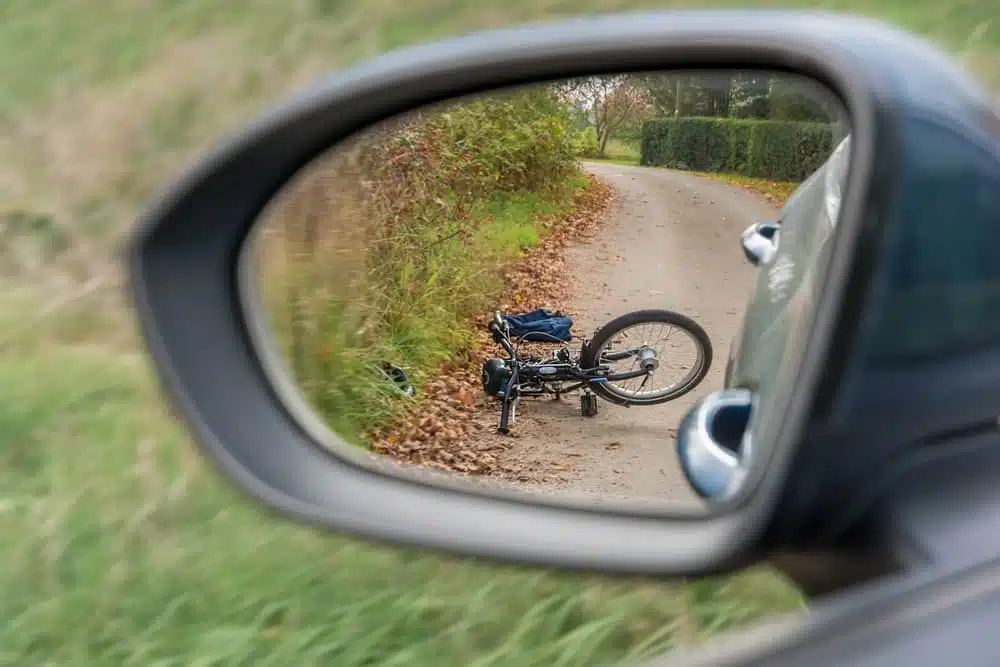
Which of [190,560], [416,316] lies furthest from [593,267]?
[190,560]

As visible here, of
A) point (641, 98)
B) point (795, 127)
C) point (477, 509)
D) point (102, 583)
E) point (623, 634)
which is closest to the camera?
point (795, 127)

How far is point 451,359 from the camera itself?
5.63 feet

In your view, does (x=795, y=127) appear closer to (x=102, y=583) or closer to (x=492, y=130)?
(x=492, y=130)

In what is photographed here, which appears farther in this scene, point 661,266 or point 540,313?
point 540,313

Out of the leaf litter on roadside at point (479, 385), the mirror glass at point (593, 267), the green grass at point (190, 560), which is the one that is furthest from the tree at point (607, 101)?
the green grass at point (190, 560)

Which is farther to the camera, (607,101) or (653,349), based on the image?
(607,101)

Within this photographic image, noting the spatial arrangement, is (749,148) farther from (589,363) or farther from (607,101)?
(589,363)

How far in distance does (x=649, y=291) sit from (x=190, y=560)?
7.06ft

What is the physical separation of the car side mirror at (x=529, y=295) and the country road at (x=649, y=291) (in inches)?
0.7

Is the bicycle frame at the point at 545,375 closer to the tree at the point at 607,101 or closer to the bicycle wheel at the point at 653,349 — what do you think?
the bicycle wheel at the point at 653,349

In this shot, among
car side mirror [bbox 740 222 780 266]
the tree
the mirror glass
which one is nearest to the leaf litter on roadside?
the mirror glass

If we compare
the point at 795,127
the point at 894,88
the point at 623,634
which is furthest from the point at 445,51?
the point at 623,634

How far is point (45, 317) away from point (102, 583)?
287 centimetres

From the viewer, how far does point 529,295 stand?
1.56 m
